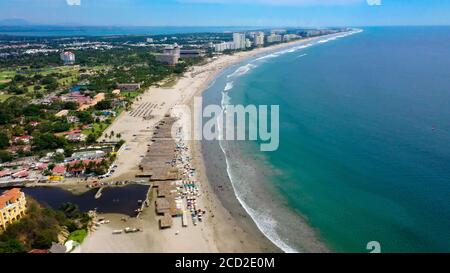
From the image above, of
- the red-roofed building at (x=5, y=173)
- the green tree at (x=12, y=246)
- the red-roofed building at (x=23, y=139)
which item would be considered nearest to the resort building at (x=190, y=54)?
the red-roofed building at (x=23, y=139)

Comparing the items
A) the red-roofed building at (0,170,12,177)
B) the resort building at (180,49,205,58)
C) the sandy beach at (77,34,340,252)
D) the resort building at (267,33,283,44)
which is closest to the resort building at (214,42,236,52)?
the resort building at (180,49,205,58)

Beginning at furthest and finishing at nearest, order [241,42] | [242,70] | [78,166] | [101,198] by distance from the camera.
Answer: [241,42], [242,70], [78,166], [101,198]

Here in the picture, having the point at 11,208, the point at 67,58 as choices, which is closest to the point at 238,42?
the point at 67,58

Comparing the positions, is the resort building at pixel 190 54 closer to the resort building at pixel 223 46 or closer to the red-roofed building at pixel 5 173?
the resort building at pixel 223 46

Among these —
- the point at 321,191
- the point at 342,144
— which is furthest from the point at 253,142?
the point at 321,191

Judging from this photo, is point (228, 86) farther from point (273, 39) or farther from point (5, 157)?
point (273, 39)

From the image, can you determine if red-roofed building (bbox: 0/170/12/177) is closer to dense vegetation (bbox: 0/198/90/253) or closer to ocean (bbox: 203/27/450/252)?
dense vegetation (bbox: 0/198/90/253)

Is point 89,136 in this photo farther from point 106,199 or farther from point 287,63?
point 287,63
